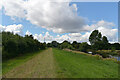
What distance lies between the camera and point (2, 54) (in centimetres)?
1261

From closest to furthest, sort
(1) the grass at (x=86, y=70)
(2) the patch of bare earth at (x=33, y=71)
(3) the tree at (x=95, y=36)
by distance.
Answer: (2) the patch of bare earth at (x=33, y=71) → (1) the grass at (x=86, y=70) → (3) the tree at (x=95, y=36)

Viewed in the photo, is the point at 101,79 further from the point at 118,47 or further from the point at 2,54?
the point at 118,47

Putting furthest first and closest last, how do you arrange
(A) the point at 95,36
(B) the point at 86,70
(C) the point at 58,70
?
(A) the point at 95,36 < (B) the point at 86,70 < (C) the point at 58,70

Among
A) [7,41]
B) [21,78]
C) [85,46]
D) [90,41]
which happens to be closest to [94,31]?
[90,41]

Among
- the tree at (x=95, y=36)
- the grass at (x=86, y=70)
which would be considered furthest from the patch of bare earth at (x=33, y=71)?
the tree at (x=95, y=36)

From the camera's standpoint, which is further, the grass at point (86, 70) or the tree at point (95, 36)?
the tree at point (95, 36)

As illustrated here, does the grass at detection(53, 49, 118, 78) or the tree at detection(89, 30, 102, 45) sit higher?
the tree at detection(89, 30, 102, 45)

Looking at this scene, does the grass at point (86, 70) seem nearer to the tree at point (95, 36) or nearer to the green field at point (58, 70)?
the green field at point (58, 70)

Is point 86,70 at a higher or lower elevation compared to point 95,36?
lower

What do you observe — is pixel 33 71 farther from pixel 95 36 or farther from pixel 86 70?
pixel 95 36

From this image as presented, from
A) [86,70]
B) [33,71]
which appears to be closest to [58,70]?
[33,71]

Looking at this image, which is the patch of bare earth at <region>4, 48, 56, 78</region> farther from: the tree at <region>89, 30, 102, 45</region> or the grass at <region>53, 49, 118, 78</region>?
the tree at <region>89, 30, 102, 45</region>

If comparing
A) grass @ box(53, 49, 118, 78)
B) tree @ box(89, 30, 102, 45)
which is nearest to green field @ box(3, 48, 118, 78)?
grass @ box(53, 49, 118, 78)

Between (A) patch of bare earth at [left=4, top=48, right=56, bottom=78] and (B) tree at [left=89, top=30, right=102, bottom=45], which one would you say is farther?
(B) tree at [left=89, top=30, right=102, bottom=45]
